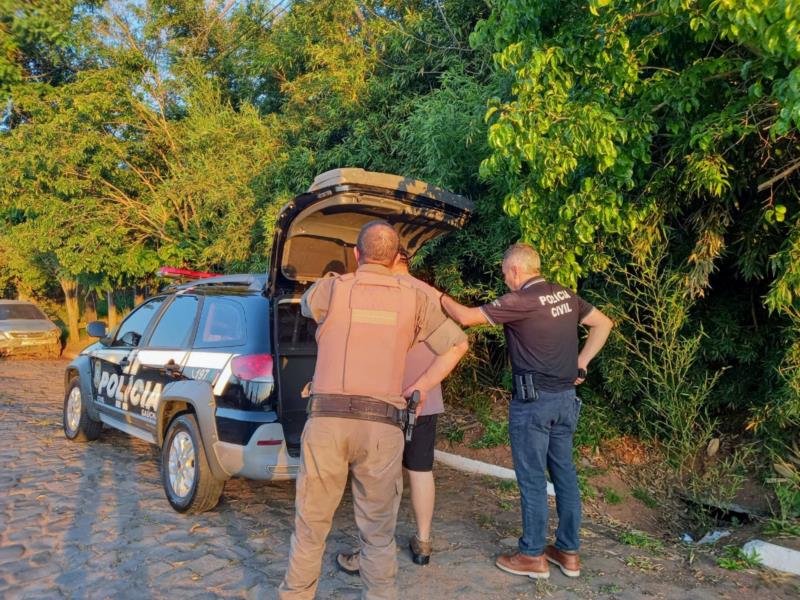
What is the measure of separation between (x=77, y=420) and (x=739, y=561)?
22.2 feet

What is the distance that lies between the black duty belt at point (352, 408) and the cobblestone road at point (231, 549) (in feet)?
4.39

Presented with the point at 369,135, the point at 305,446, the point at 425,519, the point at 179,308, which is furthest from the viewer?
the point at 369,135

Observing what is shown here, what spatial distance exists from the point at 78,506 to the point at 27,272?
895 inches

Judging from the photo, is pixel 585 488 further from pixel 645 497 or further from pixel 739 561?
pixel 739 561

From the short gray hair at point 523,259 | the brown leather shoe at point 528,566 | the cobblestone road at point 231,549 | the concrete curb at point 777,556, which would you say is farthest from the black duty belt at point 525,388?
the concrete curb at point 777,556

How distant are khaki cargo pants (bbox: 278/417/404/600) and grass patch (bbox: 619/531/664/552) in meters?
2.30

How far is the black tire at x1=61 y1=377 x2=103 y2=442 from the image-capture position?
7.14 meters

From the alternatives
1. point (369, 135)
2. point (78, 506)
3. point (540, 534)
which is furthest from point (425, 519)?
point (369, 135)

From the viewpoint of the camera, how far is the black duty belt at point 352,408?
2.95m

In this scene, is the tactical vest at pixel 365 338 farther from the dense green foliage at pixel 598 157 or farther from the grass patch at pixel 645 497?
the grass patch at pixel 645 497

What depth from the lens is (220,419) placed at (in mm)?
4633

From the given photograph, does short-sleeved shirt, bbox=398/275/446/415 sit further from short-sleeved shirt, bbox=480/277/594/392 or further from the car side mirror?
the car side mirror

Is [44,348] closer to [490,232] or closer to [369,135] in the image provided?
[369,135]

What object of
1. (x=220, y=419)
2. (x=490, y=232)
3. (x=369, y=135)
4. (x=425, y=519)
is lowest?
(x=425, y=519)
